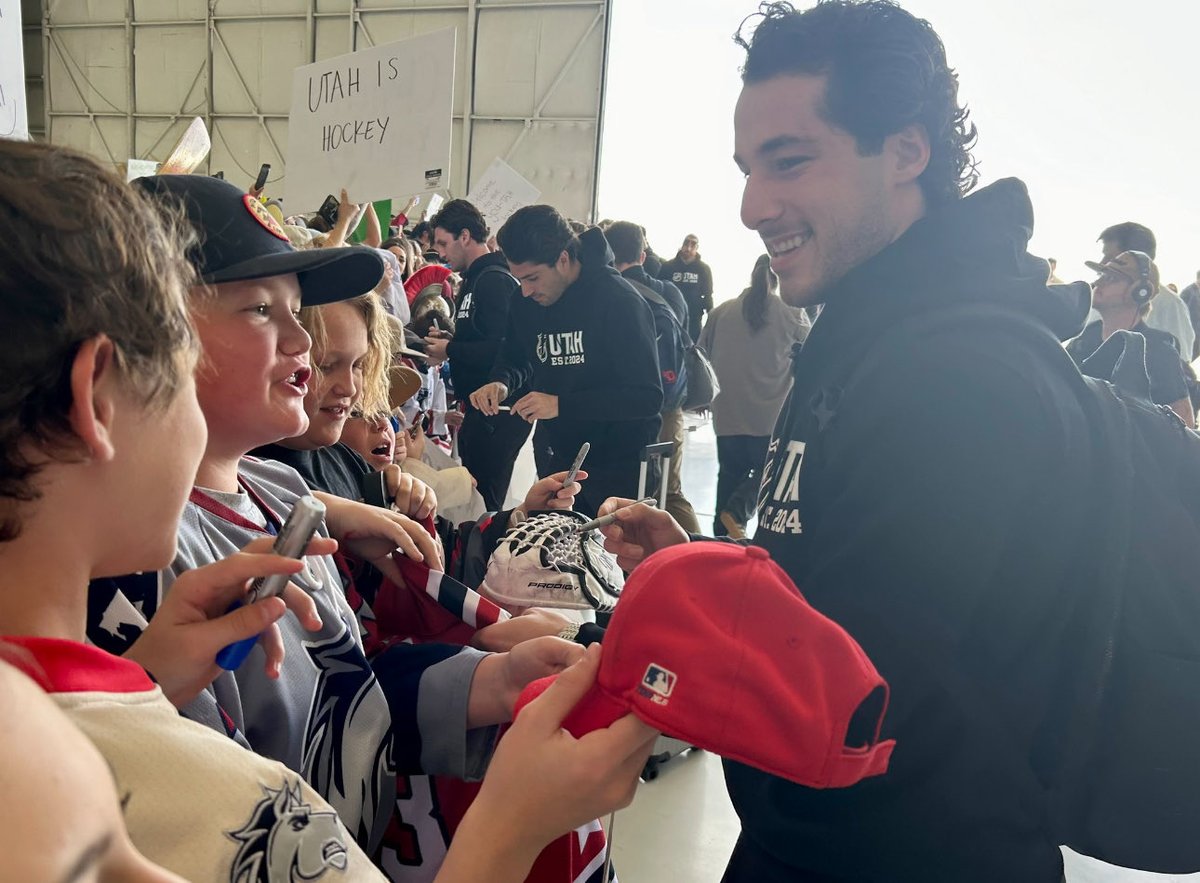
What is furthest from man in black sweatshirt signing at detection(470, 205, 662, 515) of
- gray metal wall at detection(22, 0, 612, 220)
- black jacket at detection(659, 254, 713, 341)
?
gray metal wall at detection(22, 0, 612, 220)

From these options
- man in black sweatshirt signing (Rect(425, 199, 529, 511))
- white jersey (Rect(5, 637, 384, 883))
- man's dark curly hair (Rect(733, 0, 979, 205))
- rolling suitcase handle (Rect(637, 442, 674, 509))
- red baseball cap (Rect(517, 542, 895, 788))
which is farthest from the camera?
man in black sweatshirt signing (Rect(425, 199, 529, 511))

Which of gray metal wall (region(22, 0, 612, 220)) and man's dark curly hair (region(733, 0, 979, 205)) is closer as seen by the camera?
man's dark curly hair (region(733, 0, 979, 205))

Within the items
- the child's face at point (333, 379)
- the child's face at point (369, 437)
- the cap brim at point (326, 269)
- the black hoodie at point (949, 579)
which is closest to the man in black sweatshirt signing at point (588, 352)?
the child's face at point (369, 437)

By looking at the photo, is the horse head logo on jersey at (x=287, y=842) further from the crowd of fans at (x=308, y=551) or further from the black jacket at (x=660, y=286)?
the black jacket at (x=660, y=286)

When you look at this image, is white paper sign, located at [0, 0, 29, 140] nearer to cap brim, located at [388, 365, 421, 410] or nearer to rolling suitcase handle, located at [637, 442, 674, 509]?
cap brim, located at [388, 365, 421, 410]

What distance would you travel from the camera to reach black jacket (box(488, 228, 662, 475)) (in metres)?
3.33

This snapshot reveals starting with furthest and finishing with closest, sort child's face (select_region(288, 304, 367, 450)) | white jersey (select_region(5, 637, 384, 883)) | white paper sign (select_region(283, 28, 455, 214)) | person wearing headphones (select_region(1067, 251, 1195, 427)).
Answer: person wearing headphones (select_region(1067, 251, 1195, 427)), white paper sign (select_region(283, 28, 455, 214)), child's face (select_region(288, 304, 367, 450)), white jersey (select_region(5, 637, 384, 883))

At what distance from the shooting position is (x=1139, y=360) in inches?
73.0

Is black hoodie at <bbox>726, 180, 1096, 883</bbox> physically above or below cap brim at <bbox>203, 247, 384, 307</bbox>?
below

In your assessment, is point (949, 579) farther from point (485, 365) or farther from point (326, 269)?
point (485, 365)

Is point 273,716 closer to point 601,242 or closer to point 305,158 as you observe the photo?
point 305,158

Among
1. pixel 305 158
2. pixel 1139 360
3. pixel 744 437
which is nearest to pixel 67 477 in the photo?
pixel 1139 360

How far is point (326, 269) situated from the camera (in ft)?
4.15

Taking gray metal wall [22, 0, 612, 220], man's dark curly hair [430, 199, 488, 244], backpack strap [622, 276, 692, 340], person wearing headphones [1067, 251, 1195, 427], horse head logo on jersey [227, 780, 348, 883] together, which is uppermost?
gray metal wall [22, 0, 612, 220]
